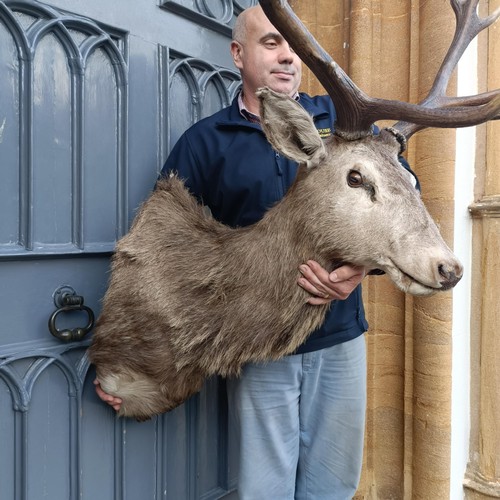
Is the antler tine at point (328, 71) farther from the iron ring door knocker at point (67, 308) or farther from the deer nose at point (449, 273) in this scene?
the iron ring door knocker at point (67, 308)

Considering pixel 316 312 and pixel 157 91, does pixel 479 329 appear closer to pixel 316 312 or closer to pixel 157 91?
pixel 316 312

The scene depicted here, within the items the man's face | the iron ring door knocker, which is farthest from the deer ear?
the iron ring door knocker

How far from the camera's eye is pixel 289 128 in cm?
167

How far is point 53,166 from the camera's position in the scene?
188cm

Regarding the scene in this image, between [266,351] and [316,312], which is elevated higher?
[316,312]

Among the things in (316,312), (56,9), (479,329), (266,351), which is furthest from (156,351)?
(479,329)

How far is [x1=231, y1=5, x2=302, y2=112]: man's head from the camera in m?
2.18

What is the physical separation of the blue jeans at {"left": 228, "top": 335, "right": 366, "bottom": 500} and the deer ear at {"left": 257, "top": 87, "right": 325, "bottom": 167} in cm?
78

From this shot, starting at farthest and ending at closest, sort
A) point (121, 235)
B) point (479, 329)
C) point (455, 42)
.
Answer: point (479, 329) < point (121, 235) < point (455, 42)

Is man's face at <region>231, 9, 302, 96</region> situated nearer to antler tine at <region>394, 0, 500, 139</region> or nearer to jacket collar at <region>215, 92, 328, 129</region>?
jacket collar at <region>215, 92, 328, 129</region>

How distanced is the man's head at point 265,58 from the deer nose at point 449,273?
106cm

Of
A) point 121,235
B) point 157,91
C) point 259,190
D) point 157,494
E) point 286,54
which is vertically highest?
point 286,54

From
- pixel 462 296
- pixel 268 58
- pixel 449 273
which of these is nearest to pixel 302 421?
pixel 449 273

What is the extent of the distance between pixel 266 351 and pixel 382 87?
167 centimetres
